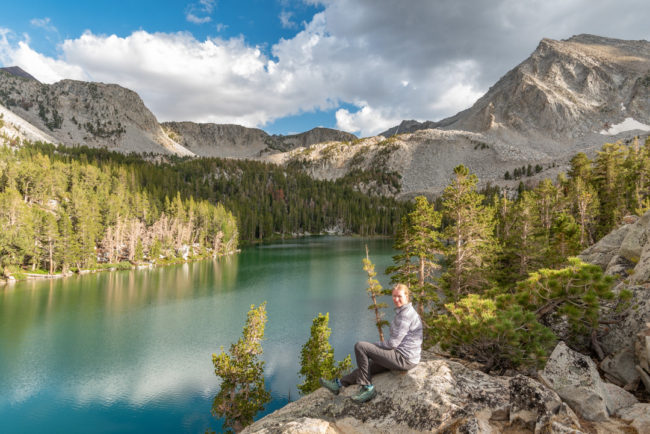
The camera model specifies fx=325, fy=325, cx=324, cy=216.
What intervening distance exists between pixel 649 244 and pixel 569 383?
9.32 meters

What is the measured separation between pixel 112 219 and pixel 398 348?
275 feet

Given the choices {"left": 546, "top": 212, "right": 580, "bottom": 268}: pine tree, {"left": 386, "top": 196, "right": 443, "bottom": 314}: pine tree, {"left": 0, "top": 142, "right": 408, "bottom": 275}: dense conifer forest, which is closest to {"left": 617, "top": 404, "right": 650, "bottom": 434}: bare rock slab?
{"left": 386, "top": 196, "right": 443, "bottom": 314}: pine tree

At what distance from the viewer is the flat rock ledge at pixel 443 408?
5.90 metres

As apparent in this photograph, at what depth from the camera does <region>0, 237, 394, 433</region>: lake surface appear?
64.0 ft

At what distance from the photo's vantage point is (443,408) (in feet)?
22.6

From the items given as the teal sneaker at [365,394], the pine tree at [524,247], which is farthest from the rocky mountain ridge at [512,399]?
the pine tree at [524,247]

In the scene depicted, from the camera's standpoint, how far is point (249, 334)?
16812mm

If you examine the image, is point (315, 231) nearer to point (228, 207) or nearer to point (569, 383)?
point (228, 207)

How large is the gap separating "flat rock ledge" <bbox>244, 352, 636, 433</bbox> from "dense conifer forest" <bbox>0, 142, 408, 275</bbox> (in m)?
65.8

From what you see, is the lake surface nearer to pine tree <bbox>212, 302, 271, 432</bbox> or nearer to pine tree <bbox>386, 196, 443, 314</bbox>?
pine tree <bbox>212, 302, 271, 432</bbox>

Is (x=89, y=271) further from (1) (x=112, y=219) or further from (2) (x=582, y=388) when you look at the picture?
(2) (x=582, y=388)

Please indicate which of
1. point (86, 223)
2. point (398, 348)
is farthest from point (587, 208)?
point (86, 223)

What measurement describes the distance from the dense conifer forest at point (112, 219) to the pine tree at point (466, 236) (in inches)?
2542

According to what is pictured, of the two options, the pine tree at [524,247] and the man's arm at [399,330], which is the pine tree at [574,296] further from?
the pine tree at [524,247]
